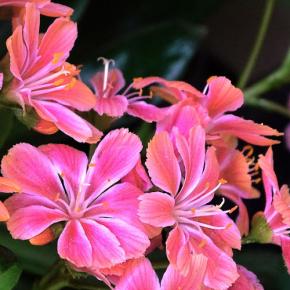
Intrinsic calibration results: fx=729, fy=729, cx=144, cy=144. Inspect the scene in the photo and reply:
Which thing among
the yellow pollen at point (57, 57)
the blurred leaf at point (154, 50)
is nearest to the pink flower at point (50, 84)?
the yellow pollen at point (57, 57)

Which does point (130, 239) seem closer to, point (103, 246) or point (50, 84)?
point (103, 246)

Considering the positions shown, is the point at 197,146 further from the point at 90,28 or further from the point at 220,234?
the point at 90,28

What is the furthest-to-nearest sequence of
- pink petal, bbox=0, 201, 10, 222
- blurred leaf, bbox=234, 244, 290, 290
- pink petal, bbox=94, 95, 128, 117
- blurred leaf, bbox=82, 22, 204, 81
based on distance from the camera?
blurred leaf, bbox=82, 22, 204, 81
blurred leaf, bbox=234, 244, 290, 290
pink petal, bbox=94, 95, 128, 117
pink petal, bbox=0, 201, 10, 222

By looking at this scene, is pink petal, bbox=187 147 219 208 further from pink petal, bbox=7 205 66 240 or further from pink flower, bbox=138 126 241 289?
pink petal, bbox=7 205 66 240

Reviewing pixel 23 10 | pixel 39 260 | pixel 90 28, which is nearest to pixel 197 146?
pixel 23 10

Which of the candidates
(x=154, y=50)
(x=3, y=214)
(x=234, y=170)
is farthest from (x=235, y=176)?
(x=154, y=50)

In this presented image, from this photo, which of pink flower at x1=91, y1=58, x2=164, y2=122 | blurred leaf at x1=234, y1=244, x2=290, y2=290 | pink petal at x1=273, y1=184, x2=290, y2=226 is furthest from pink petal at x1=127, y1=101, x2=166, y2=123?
blurred leaf at x1=234, y1=244, x2=290, y2=290

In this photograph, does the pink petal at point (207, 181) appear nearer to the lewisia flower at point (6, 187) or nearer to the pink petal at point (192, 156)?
the pink petal at point (192, 156)
